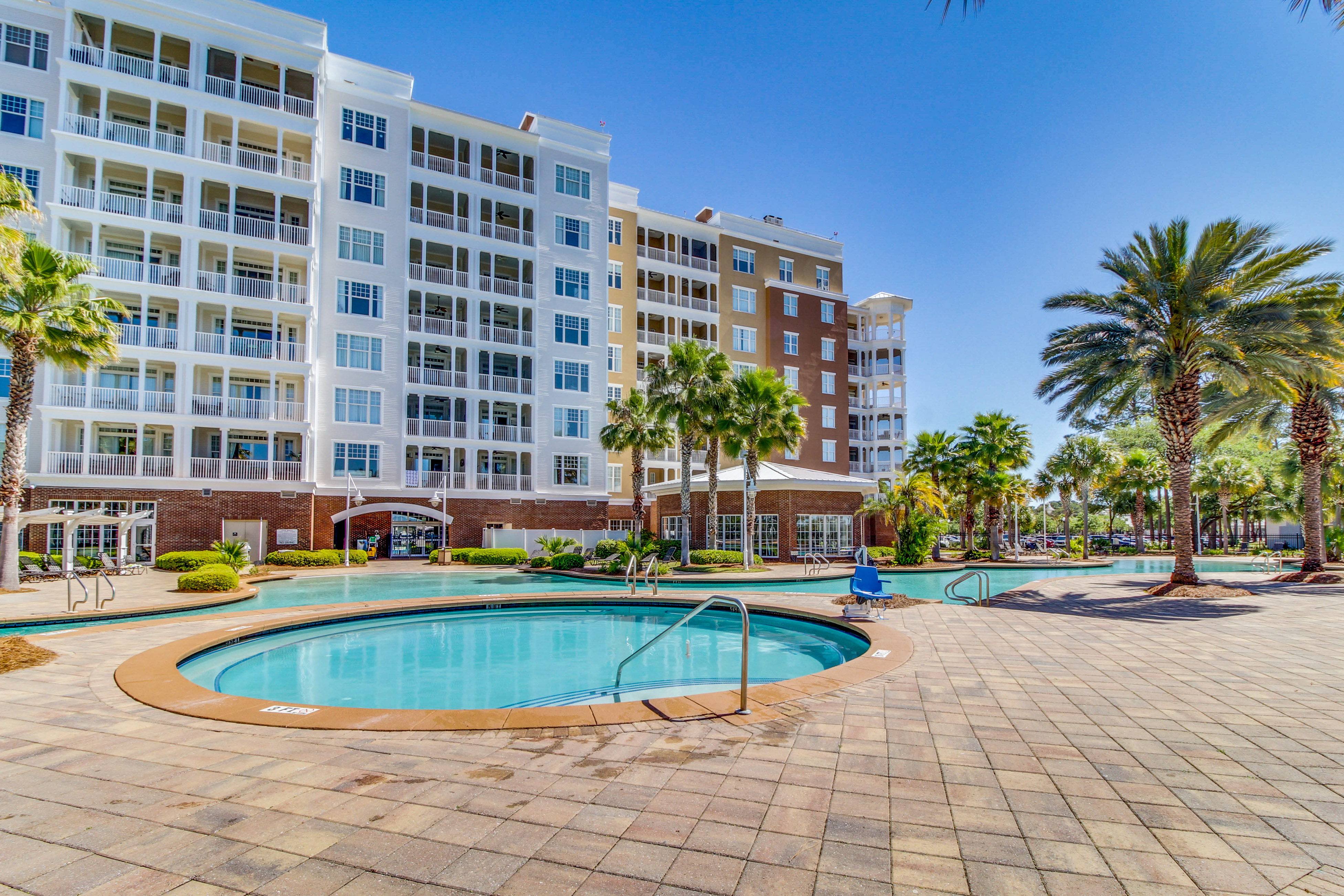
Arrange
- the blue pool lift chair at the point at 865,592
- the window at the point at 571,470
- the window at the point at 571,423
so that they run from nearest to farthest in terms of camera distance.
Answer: the blue pool lift chair at the point at 865,592, the window at the point at 571,470, the window at the point at 571,423

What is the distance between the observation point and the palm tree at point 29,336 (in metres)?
18.1

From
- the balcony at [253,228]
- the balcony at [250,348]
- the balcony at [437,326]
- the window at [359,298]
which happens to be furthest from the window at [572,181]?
the balcony at [250,348]

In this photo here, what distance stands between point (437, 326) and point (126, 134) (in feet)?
48.4

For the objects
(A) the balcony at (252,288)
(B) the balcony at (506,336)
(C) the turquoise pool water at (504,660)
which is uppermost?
(A) the balcony at (252,288)

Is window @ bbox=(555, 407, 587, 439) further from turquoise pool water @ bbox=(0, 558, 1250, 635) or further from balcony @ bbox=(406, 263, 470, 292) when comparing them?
turquoise pool water @ bbox=(0, 558, 1250, 635)

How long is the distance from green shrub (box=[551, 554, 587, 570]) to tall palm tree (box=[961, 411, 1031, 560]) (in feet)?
71.0

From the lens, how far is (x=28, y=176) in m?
27.5

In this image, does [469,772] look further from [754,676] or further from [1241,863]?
[754,676]

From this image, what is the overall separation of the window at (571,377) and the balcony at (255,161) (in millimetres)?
15081

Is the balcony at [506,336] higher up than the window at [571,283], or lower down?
lower down

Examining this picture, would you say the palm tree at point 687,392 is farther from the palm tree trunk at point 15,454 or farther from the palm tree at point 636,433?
the palm tree trunk at point 15,454

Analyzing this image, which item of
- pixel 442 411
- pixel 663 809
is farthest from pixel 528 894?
pixel 442 411

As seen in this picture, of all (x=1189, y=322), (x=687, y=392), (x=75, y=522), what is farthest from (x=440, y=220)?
(x=1189, y=322)

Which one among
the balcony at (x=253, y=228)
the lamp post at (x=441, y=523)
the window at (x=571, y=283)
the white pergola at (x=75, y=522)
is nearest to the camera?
the white pergola at (x=75, y=522)
